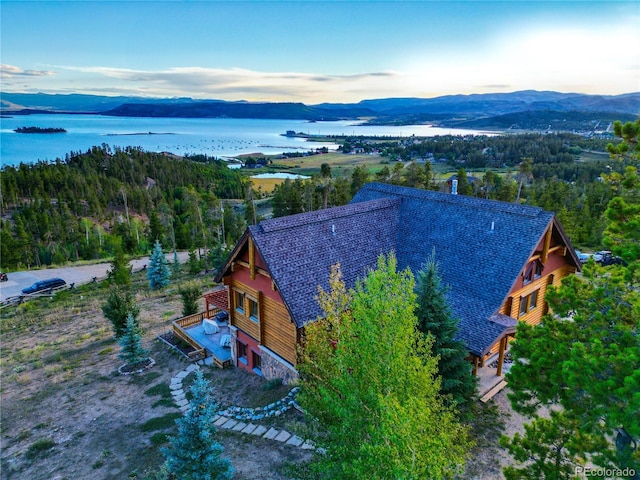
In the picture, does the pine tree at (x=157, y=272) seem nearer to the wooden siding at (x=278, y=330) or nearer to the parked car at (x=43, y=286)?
the parked car at (x=43, y=286)

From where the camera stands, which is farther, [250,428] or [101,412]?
[101,412]

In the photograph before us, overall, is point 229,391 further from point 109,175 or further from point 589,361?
point 109,175

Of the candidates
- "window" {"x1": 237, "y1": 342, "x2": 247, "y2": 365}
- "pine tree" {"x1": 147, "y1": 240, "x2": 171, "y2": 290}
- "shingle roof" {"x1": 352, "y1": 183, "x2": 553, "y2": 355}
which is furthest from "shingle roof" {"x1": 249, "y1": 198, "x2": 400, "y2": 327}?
"pine tree" {"x1": 147, "y1": 240, "x2": 171, "y2": 290}

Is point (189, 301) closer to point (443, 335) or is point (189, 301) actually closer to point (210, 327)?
point (210, 327)

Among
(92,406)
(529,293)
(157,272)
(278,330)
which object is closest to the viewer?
(278,330)

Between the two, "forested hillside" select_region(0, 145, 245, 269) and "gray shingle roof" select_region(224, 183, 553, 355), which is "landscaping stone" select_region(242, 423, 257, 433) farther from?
"forested hillside" select_region(0, 145, 245, 269)

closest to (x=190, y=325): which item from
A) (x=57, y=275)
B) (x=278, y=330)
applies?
(x=278, y=330)

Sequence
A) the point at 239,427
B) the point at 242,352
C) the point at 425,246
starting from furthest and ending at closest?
the point at 242,352
the point at 425,246
the point at 239,427
